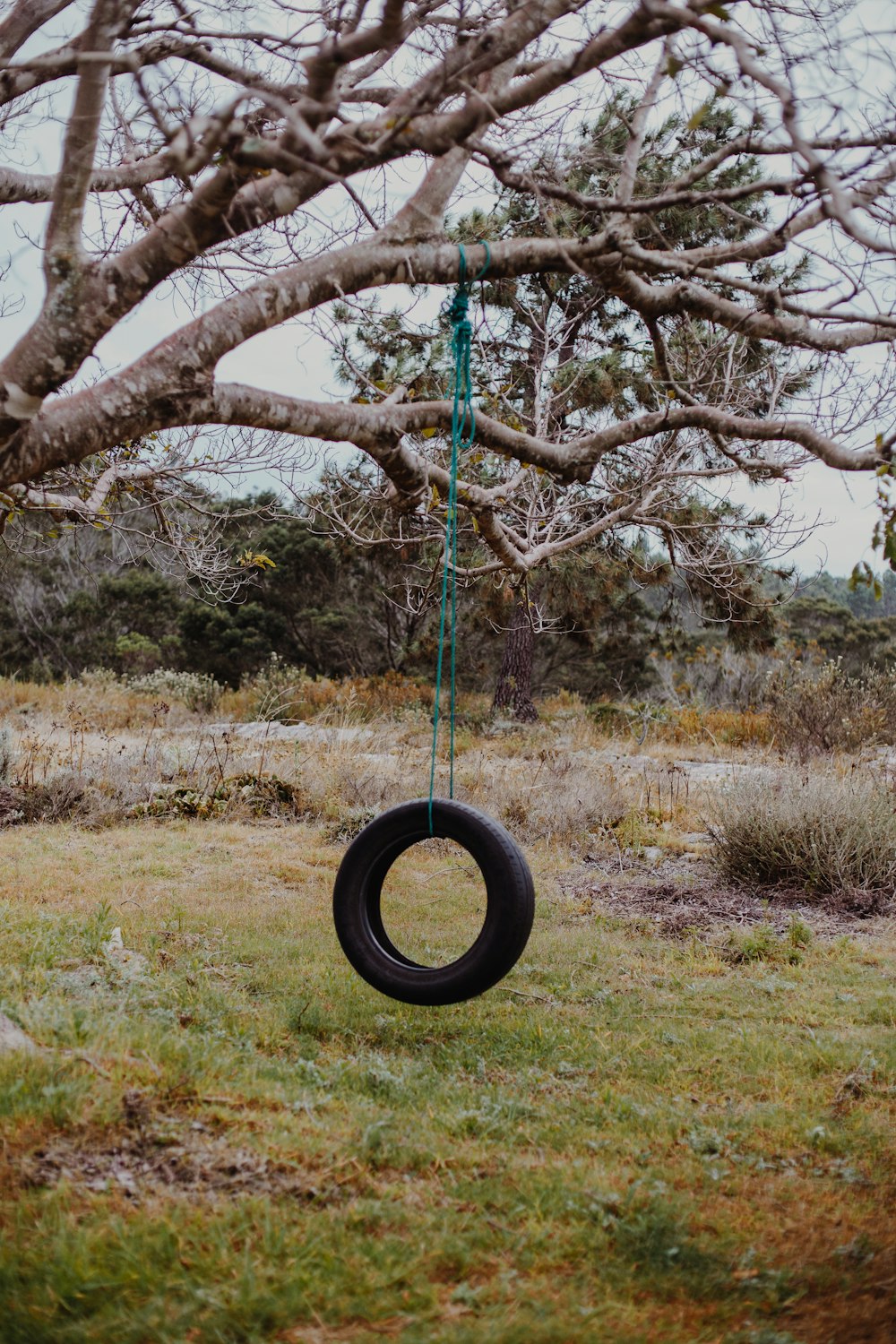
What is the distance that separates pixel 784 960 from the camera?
18.9 ft

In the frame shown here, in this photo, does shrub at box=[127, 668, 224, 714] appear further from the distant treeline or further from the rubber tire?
the rubber tire

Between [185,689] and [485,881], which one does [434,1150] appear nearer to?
[485,881]

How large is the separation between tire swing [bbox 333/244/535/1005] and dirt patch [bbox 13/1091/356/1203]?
95 cm

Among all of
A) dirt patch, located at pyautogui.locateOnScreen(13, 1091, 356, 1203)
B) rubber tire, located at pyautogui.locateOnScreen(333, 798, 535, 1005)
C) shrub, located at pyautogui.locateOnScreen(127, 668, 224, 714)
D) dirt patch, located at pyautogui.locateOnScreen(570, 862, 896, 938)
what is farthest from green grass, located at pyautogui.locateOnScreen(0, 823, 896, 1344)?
shrub, located at pyautogui.locateOnScreen(127, 668, 224, 714)

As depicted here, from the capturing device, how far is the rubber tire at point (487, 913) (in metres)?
3.62

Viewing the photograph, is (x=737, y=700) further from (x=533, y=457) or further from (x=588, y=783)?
(x=533, y=457)

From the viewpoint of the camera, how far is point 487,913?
12.8 ft

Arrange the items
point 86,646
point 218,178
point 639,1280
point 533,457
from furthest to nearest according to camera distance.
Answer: point 86,646, point 533,457, point 218,178, point 639,1280

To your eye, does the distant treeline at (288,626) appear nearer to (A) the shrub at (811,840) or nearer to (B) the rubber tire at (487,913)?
(A) the shrub at (811,840)

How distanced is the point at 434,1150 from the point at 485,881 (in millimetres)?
1053

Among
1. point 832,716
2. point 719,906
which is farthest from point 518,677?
point 719,906

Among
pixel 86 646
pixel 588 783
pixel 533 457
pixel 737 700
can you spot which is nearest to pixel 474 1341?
pixel 533 457

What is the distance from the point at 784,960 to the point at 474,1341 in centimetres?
414

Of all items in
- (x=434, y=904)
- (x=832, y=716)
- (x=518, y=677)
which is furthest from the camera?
(x=518, y=677)
